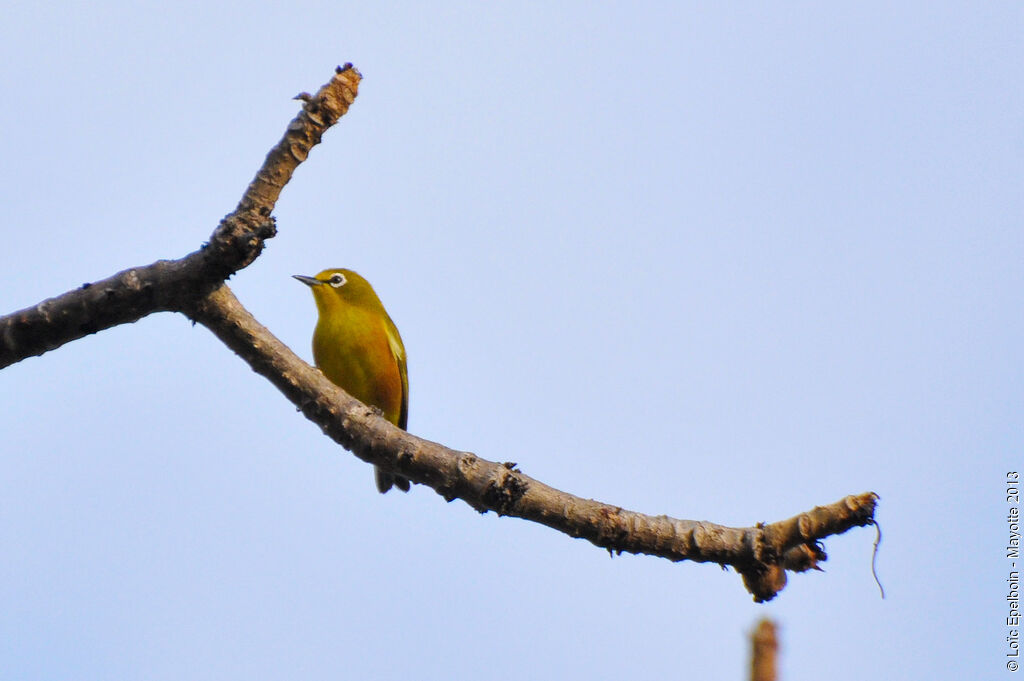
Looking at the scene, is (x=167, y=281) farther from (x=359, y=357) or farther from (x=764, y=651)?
(x=359, y=357)

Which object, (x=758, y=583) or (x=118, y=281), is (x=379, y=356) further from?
(x=758, y=583)

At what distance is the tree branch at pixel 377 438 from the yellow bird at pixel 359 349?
365 cm

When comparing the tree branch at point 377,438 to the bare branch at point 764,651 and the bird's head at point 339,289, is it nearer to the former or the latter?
the bare branch at point 764,651

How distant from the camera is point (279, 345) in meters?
4.98

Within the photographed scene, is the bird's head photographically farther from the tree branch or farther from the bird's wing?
the tree branch

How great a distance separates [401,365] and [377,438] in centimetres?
425

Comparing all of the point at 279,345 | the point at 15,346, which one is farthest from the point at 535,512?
the point at 15,346

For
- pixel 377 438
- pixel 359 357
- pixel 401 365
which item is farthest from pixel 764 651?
pixel 401 365

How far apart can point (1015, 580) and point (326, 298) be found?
6114mm

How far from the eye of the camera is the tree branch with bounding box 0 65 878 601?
4461 millimetres

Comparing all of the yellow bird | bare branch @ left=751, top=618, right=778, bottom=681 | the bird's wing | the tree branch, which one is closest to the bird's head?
the yellow bird

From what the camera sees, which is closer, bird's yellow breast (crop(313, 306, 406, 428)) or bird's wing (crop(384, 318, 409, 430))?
bird's yellow breast (crop(313, 306, 406, 428))

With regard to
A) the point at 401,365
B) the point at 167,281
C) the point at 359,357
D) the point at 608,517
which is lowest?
the point at 608,517

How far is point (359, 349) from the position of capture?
852cm
